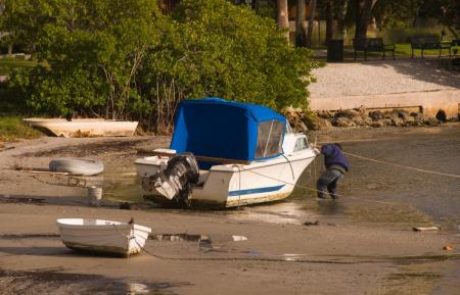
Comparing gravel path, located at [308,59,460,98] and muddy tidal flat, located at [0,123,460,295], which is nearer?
muddy tidal flat, located at [0,123,460,295]

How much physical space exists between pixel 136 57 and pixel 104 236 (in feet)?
73.5

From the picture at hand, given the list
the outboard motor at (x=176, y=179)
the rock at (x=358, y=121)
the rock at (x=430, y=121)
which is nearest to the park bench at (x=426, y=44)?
the rock at (x=430, y=121)

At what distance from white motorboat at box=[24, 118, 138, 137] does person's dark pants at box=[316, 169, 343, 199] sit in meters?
11.5

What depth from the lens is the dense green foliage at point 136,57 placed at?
3809 cm

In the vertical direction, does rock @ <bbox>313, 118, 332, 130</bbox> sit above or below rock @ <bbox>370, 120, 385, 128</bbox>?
above

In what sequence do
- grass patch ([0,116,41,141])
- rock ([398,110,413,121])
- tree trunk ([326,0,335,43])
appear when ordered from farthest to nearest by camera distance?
tree trunk ([326,0,335,43]), rock ([398,110,413,121]), grass patch ([0,116,41,141])

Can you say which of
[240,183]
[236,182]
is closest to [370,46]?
[240,183]

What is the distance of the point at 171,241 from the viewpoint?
1947 cm

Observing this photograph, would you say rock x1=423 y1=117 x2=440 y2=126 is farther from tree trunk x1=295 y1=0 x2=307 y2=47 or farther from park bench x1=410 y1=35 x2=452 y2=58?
tree trunk x1=295 y1=0 x2=307 y2=47

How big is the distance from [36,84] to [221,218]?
53.7 ft

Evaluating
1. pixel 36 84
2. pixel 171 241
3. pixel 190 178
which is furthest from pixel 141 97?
pixel 171 241

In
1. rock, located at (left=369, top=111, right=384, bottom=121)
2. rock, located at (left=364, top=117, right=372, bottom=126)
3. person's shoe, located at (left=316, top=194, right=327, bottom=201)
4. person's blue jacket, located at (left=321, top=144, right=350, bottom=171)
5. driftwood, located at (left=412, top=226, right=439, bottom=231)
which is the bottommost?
rock, located at (left=364, top=117, right=372, bottom=126)

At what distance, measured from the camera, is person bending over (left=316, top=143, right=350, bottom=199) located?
26359 mm

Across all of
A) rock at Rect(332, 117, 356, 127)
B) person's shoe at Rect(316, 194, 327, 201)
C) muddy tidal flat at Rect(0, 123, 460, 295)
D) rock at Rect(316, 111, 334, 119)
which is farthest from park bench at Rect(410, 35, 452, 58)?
person's shoe at Rect(316, 194, 327, 201)
